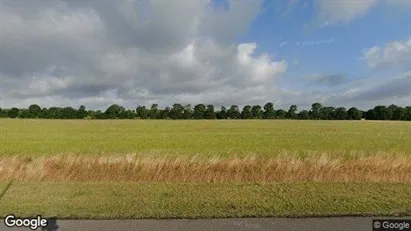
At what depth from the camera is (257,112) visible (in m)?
113

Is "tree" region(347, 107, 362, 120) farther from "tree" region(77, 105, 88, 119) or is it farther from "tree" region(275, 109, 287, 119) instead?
"tree" region(77, 105, 88, 119)

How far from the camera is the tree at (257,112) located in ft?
369

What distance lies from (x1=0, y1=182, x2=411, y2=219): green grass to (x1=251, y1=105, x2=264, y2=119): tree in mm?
105807

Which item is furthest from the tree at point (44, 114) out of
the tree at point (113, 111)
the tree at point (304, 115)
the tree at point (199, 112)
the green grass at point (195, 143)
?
the tree at point (304, 115)

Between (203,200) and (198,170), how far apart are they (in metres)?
3.72

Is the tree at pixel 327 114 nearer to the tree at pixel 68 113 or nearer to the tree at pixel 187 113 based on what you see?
the tree at pixel 187 113

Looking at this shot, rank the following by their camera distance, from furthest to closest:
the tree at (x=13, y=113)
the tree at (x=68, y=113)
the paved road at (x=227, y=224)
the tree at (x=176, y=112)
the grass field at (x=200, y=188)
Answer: the tree at (x=176, y=112) → the tree at (x=13, y=113) → the tree at (x=68, y=113) → the grass field at (x=200, y=188) → the paved road at (x=227, y=224)

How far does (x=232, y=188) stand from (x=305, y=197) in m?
1.64

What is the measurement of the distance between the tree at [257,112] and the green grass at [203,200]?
106 meters

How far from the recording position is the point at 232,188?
7.20 m

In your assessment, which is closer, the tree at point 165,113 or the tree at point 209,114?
the tree at point 165,113

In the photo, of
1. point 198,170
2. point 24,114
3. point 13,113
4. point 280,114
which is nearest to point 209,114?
point 280,114

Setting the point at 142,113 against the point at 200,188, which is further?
the point at 142,113

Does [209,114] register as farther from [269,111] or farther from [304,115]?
[304,115]
